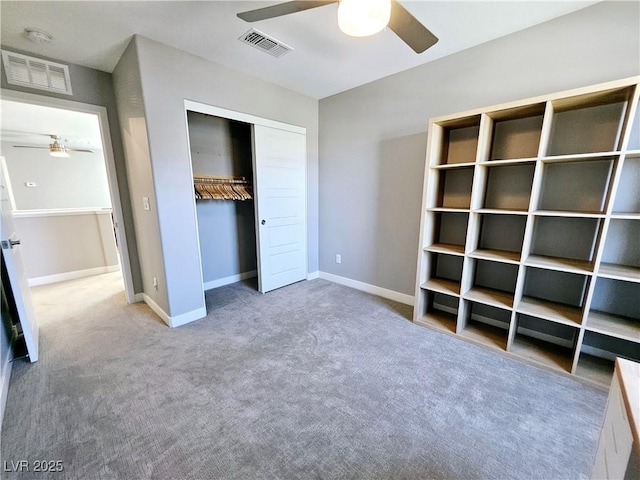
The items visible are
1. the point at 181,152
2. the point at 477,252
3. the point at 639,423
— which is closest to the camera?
the point at 639,423

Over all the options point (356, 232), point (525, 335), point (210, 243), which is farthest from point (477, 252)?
point (210, 243)

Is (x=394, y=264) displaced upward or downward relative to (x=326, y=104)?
downward

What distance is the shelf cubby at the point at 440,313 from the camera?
2.48 m

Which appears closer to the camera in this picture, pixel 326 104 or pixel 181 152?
pixel 181 152

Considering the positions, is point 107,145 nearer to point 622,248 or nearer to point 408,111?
point 408,111

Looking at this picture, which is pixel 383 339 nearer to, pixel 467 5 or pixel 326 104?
pixel 467 5

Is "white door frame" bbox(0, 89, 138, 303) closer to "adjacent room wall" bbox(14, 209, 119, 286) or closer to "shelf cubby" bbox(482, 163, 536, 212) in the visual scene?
"adjacent room wall" bbox(14, 209, 119, 286)

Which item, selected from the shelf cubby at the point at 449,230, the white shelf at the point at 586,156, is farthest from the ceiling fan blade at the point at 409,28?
the shelf cubby at the point at 449,230

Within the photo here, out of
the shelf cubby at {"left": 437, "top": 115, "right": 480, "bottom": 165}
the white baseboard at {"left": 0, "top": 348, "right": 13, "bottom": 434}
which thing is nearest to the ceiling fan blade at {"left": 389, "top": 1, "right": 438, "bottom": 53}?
the shelf cubby at {"left": 437, "top": 115, "right": 480, "bottom": 165}

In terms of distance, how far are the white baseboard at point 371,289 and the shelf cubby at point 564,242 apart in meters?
1.33

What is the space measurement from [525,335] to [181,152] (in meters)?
3.66

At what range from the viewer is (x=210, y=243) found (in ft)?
11.6

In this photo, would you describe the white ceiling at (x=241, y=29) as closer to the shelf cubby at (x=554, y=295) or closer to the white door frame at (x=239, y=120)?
the white door frame at (x=239, y=120)

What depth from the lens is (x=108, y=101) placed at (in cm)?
271
